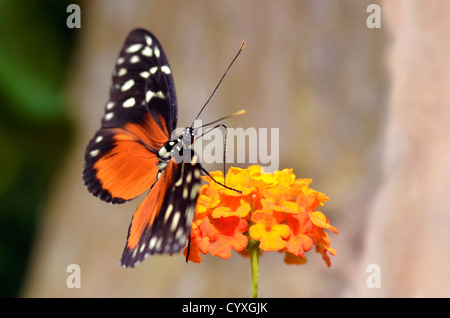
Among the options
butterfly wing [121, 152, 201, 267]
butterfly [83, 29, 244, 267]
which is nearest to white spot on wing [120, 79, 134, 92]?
butterfly [83, 29, 244, 267]

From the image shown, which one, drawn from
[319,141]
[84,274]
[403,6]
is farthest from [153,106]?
[84,274]

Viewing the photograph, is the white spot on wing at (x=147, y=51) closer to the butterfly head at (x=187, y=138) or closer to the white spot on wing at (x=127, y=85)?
the white spot on wing at (x=127, y=85)

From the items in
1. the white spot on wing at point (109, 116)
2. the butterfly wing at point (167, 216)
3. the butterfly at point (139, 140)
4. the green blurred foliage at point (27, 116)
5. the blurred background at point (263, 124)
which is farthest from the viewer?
the green blurred foliage at point (27, 116)

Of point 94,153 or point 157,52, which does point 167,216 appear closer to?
point 94,153

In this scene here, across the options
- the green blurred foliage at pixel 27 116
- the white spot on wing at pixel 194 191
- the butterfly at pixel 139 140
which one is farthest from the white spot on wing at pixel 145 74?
the green blurred foliage at pixel 27 116

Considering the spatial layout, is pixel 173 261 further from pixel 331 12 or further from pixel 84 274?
pixel 331 12

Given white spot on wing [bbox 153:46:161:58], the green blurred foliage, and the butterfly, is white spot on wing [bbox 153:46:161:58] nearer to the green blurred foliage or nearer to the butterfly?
the butterfly

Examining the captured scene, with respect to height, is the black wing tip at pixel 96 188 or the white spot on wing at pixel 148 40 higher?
the white spot on wing at pixel 148 40

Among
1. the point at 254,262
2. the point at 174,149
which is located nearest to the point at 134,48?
the point at 174,149
